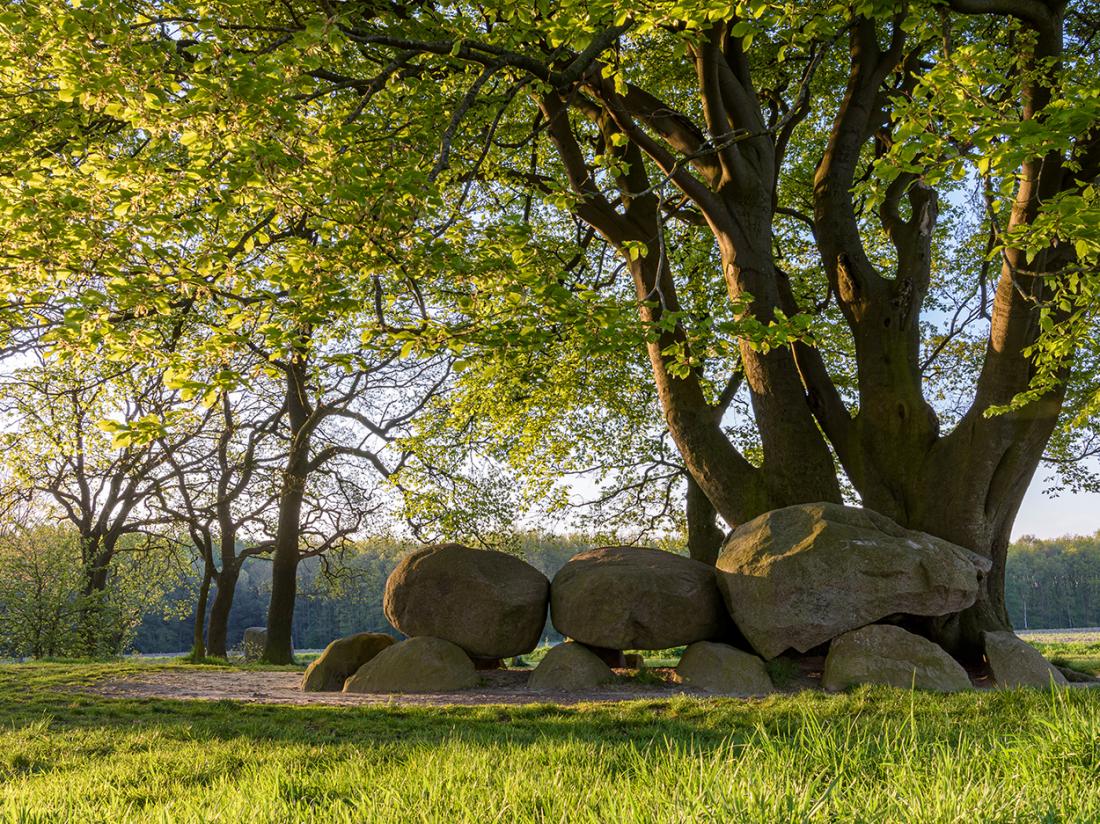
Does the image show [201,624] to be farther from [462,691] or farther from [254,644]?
[462,691]

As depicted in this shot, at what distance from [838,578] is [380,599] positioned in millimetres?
56201

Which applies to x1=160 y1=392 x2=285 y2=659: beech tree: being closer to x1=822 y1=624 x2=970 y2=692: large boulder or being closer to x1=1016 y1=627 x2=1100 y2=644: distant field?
x1=822 y1=624 x2=970 y2=692: large boulder

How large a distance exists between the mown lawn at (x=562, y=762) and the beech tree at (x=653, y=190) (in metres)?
3.29

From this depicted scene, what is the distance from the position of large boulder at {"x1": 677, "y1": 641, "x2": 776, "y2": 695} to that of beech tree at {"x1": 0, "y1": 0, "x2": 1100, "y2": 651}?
2439mm

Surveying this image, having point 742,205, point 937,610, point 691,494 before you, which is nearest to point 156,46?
point 742,205

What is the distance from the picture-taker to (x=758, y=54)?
44.9 ft

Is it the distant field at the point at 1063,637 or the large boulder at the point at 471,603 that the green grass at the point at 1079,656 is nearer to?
the distant field at the point at 1063,637

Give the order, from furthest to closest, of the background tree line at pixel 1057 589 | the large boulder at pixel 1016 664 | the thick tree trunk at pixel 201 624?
the background tree line at pixel 1057 589
the thick tree trunk at pixel 201 624
the large boulder at pixel 1016 664

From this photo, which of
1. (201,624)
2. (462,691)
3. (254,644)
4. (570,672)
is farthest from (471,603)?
(254,644)

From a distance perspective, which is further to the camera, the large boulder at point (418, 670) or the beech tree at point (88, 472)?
the beech tree at point (88, 472)

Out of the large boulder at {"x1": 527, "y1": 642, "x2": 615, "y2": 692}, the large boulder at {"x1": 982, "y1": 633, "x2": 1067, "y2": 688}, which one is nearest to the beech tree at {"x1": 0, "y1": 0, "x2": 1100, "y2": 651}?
the large boulder at {"x1": 982, "y1": 633, "x2": 1067, "y2": 688}

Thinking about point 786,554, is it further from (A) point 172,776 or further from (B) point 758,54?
(B) point 758,54

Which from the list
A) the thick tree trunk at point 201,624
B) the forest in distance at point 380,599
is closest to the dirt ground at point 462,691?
the thick tree trunk at point 201,624

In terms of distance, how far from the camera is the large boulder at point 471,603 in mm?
12055
